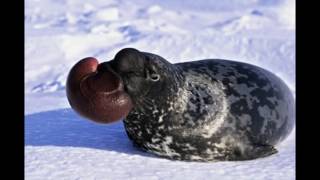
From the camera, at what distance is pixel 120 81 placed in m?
2.67

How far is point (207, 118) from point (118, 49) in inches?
145

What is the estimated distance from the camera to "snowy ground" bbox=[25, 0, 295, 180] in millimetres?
2756


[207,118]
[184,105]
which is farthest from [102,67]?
[207,118]

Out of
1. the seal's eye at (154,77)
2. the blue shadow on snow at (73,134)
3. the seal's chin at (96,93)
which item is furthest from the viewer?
the blue shadow on snow at (73,134)

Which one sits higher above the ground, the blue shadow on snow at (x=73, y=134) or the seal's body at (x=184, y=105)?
the seal's body at (x=184, y=105)

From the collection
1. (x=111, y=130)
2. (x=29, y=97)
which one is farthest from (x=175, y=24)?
(x=111, y=130)

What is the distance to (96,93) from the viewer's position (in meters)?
2.62

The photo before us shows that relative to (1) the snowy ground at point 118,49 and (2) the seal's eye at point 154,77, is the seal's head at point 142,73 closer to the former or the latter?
(2) the seal's eye at point 154,77

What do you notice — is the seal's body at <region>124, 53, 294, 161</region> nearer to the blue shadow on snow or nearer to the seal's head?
the seal's head

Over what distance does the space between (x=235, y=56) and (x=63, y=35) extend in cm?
210

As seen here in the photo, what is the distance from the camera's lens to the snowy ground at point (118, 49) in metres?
2.76

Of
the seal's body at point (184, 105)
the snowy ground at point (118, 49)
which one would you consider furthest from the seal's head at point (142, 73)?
the snowy ground at point (118, 49)

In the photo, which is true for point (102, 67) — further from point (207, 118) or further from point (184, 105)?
point (207, 118)

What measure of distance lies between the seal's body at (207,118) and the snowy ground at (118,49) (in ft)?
0.25
